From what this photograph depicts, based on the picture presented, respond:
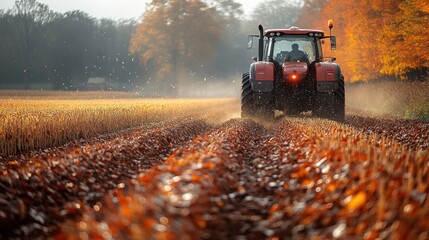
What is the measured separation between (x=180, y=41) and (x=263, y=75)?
39878mm

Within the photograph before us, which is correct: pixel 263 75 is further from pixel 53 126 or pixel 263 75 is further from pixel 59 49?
pixel 59 49

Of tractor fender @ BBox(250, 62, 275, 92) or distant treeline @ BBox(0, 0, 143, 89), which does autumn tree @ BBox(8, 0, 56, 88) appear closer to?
distant treeline @ BBox(0, 0, 143, 89)

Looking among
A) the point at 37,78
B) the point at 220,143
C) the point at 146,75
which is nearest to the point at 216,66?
the point at 146,75

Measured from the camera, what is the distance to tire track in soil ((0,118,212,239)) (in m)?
5.84

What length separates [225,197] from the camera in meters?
5.83

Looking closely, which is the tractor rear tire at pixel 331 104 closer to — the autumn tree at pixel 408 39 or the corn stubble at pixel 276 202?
the autumn tree at pixel 408 39

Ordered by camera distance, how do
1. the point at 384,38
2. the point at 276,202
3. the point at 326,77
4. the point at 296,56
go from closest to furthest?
1. the point at 276,202
2. the point at 326,77
3. the point at 296,56
4. the point at 384,38

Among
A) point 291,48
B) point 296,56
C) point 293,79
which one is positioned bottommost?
point 293,79

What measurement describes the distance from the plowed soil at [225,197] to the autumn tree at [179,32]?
47.0m

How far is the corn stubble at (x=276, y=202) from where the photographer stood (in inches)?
170

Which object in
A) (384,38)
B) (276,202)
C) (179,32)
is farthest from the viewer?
(179,32)

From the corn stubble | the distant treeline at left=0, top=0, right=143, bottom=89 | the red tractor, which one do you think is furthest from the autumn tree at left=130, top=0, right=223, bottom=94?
the corn stubble

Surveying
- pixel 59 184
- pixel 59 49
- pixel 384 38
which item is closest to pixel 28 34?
pixel 59 49

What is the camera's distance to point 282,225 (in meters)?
4.89
